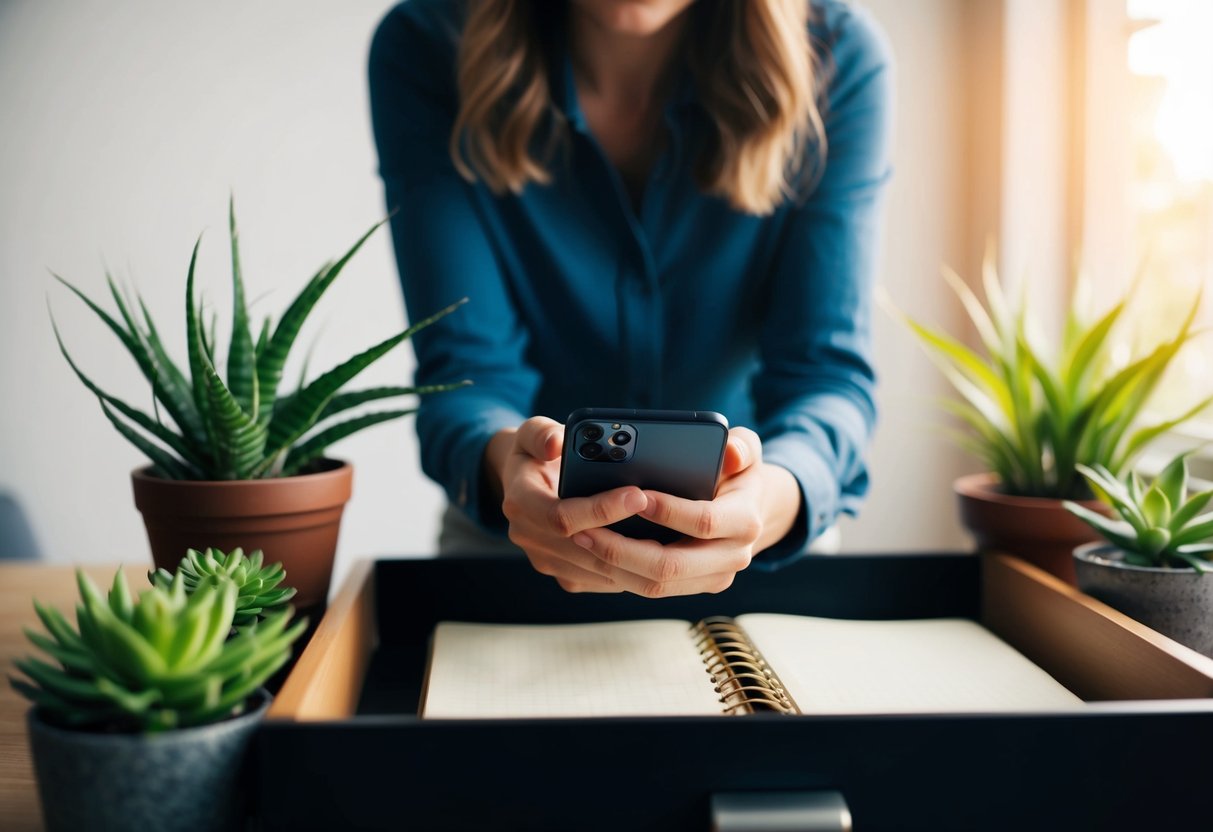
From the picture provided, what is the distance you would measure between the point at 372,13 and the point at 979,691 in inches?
88.7

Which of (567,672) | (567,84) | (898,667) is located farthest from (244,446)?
(567,84)

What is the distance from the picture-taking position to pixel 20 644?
3.24 ft

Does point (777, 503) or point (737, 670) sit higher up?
point (777, 503)

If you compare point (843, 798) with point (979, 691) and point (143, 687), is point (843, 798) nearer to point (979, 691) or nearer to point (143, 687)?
point (979, 691)

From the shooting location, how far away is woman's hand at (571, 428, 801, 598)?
760 millimetres

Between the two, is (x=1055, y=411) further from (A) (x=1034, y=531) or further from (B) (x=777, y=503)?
(B) (x=777, y=503)

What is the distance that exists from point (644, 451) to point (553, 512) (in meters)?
0.10

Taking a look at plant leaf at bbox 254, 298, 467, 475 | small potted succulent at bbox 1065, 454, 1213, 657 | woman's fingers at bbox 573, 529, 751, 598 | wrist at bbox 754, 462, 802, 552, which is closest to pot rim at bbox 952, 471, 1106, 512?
small potted succulent at bbox 1065, 454, 1213, 657

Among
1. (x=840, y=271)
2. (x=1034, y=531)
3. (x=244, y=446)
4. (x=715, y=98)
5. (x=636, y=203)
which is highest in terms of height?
(x=715, y=98)

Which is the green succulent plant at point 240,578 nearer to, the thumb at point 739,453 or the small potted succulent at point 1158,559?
the thumb at point 739,453

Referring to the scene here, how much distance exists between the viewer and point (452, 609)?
92 cm

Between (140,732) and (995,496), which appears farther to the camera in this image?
(995,496)

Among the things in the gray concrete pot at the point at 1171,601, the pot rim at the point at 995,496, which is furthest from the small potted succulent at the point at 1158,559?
the pot rim at the point at 995,496

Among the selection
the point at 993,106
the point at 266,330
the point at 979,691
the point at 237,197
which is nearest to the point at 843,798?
the point at 979,691
